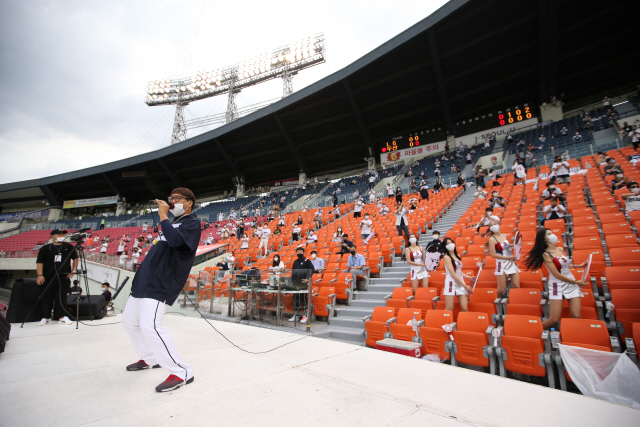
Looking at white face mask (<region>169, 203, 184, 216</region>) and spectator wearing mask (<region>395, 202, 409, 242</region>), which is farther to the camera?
spectator wearing mask (<region>395, 202, 409, 242</region>)

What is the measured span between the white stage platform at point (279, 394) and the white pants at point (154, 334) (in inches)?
7.1

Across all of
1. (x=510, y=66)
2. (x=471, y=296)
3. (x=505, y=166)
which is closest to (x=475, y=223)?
(x=471, y=296)

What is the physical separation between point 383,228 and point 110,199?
36.3 meters

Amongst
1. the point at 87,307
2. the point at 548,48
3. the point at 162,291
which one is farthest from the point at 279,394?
the point at 548,48

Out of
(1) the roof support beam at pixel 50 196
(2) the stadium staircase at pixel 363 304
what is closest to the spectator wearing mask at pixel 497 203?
(2) the stadium staircase at pixel 363 304

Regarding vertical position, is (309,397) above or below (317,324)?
above

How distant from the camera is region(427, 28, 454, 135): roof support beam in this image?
19.0m

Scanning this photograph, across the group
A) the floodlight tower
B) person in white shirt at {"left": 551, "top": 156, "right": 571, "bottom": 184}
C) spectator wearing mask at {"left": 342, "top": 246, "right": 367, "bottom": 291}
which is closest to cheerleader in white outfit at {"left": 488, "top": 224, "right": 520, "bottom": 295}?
spectator wearing mask at {"left": 342, "top": 246, "right": 367, "bottom": 291}

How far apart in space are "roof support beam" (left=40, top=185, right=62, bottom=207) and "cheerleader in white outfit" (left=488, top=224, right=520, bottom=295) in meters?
45.7

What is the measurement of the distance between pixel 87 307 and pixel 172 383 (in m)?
4.58

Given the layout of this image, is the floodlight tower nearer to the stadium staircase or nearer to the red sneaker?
the stadium staircase

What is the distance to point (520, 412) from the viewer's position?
1.84 meters

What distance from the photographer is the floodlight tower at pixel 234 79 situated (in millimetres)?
31908

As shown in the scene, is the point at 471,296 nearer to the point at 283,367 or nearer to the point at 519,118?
the point at 283,367
